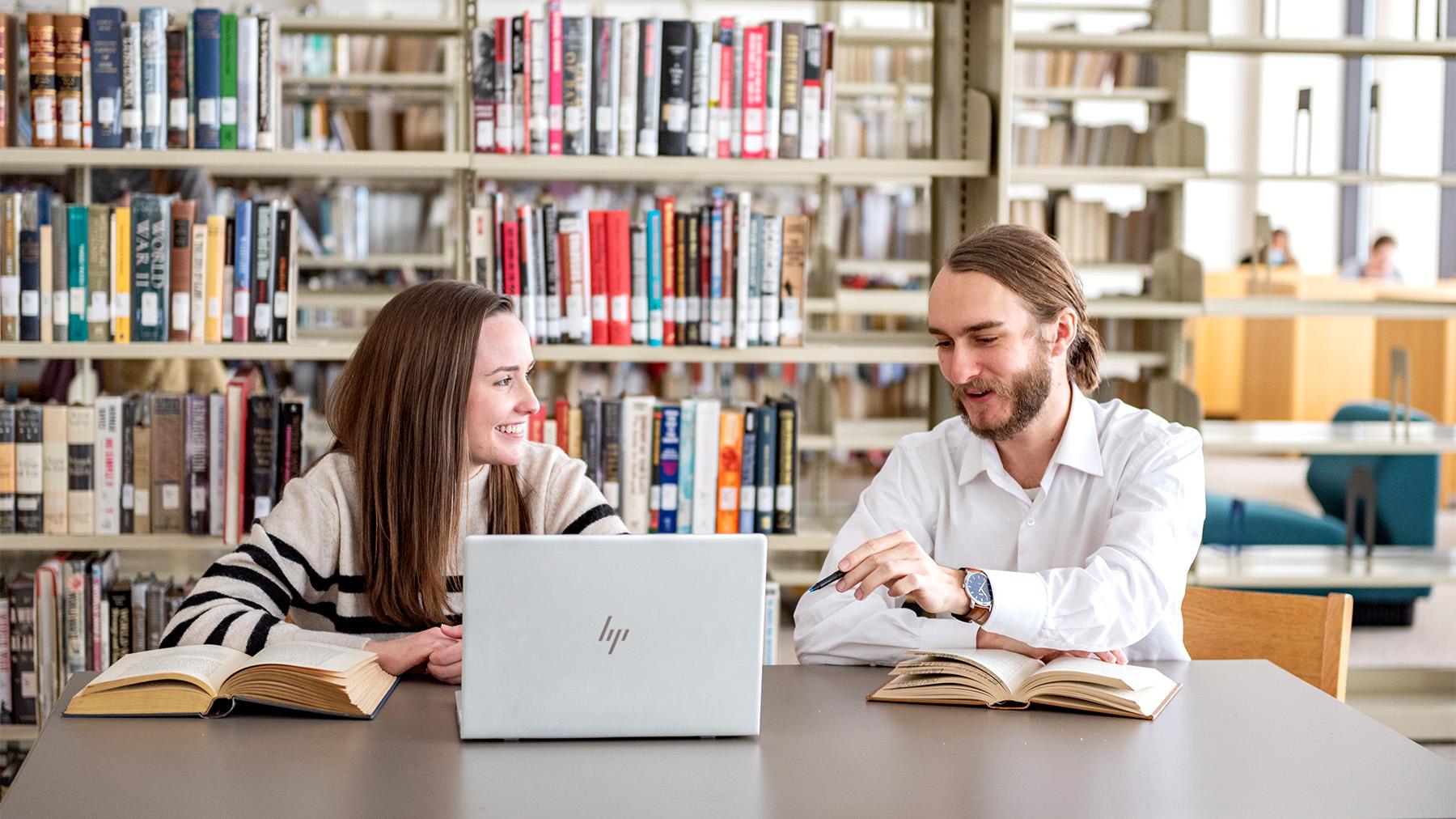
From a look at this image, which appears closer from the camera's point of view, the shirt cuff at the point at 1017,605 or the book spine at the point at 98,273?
the shirt cuff at the point at 1017,605

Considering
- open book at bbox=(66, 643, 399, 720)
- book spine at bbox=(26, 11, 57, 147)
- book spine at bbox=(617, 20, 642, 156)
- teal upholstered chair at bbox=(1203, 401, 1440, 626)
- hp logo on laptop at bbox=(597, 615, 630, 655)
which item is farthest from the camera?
teal upholstered chair at bbox=(1203, 401, 1440, 626)

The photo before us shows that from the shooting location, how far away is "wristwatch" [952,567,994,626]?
→ 1.49m

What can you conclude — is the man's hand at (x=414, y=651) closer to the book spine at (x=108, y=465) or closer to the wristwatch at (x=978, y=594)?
the wristwatch at (x=978, y=594)

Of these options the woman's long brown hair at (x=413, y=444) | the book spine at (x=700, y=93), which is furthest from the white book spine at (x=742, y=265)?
the woman's long brown hair at (x=413, y=444)

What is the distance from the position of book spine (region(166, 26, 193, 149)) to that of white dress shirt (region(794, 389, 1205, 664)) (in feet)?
5.03

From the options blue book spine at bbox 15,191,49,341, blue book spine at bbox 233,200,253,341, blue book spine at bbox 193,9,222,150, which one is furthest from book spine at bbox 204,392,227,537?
blue book spine at bbox 193,9,222,150

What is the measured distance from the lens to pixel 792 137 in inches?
106

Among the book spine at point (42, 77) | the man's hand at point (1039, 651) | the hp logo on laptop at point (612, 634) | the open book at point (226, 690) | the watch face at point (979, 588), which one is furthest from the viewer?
the book spine at point (42, 77)

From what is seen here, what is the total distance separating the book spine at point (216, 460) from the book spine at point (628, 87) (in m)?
0.91

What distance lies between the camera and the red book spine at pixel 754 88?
2.64 m

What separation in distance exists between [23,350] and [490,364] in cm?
120

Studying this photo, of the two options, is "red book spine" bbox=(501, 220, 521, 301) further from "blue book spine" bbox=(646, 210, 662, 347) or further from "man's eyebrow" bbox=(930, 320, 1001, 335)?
"man's eyebrow" bbox=(930, 320, 1001, 335)

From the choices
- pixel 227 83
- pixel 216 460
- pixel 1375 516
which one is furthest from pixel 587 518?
pixel 1375 516

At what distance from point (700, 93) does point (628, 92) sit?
0.14 m
